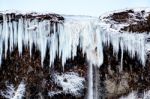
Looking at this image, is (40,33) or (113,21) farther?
(113,21)

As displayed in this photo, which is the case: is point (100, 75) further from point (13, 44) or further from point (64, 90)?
point (13, 44)

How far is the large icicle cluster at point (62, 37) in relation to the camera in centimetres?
1456

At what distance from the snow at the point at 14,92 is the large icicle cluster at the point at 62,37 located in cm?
93

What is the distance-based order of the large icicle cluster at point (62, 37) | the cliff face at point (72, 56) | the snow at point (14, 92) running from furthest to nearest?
1. the snow at point (14, 92)
2. the cliff face at point (72, 56)
3. the large icicle cluster at point (62, 37)

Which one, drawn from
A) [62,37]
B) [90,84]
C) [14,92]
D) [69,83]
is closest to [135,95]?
[90,84]

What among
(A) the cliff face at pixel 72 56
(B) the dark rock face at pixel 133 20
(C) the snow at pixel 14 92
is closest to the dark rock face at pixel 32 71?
(A) the cliff face at pixel 72 56

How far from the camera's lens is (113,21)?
15.8m

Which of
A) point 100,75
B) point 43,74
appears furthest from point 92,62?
point 43,74

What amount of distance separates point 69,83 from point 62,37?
137 cm

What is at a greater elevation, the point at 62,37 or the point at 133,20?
the point at 133,20

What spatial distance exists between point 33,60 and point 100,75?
198 cm

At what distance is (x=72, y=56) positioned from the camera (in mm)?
14852

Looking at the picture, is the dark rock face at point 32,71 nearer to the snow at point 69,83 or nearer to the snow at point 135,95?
the snow at point 69,83

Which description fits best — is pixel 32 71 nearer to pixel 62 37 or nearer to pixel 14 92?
pixel 14 92
